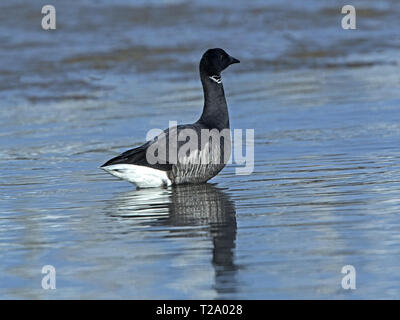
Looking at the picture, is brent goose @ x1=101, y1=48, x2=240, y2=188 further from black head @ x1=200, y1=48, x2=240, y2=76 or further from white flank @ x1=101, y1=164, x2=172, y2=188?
black head @ x1=200, y1=48, x2=240, y2=76

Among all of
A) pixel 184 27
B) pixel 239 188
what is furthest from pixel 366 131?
pixel 184 27

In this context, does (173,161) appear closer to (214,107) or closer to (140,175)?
(140,175)

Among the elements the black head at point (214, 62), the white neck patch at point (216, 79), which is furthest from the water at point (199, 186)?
the black head at point (214, 62)

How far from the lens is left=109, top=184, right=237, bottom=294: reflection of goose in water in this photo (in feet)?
22.6

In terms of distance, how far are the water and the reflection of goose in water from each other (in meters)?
0.02

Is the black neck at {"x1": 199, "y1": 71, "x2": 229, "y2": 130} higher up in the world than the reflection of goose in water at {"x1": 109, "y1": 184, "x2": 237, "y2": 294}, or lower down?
higher up

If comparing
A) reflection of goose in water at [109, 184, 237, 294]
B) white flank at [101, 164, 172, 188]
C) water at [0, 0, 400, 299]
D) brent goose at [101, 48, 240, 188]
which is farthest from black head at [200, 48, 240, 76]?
white flank at [101, 164, 172, 188]

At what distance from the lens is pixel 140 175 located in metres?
9.80

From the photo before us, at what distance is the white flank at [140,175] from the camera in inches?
381

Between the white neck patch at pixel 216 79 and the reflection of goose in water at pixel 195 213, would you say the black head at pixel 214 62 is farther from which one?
the reflection of goose in water at pixel 195 213

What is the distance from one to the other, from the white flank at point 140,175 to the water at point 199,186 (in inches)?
3.9

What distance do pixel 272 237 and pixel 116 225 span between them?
1394mm

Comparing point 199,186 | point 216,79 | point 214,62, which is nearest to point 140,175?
point 199,186
